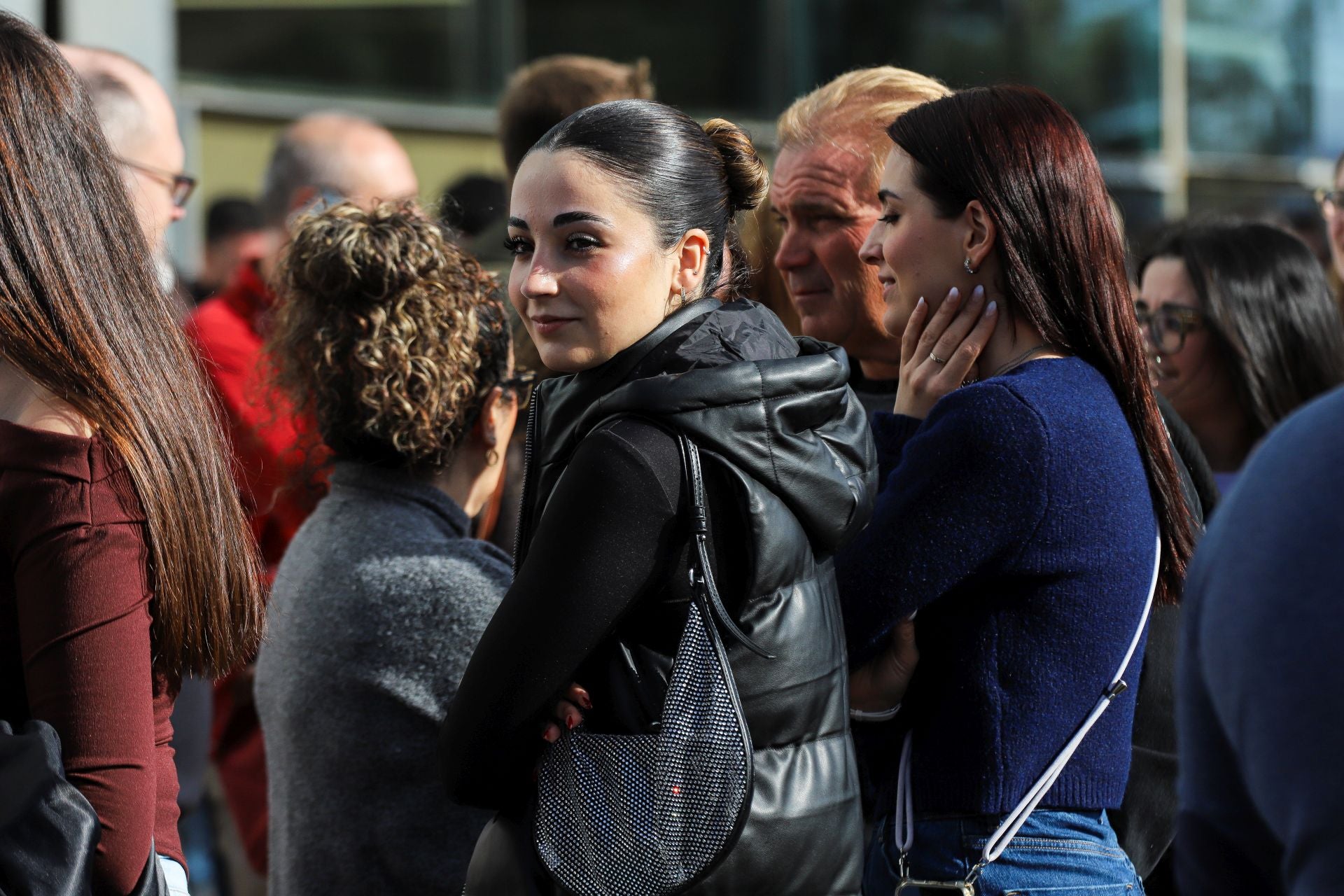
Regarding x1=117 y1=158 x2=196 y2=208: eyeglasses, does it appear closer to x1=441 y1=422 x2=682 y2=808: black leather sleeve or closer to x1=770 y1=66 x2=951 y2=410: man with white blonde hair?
x1=770 y1=66 x2=951 y2=410: man with white blonde hair

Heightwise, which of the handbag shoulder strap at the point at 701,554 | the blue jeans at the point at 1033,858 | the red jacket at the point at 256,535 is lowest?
the red jacket at the point at 256,535

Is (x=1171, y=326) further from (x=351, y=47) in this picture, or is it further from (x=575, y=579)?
(x=351, y=47)

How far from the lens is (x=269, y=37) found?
9.59 meters

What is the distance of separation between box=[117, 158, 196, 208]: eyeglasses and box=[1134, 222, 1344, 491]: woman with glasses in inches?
91.6

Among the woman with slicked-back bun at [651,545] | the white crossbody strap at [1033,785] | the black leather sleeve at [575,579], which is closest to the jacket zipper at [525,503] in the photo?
the woman with slicked-back bun at [651,545]

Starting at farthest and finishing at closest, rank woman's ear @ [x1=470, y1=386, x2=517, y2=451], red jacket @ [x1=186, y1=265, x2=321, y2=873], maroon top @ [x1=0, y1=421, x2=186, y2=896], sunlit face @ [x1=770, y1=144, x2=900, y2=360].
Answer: red jacket @ [x1=186, y1=265, x2=321, y2=873] → sunlit face @ [x1=770, y1=144, x2=900, y2=360] → woman's ear @ [x1=470, y1=386, x2=517, y2=451] → maroon top @ [x1=0, y1=421, x2=186, y2=896]

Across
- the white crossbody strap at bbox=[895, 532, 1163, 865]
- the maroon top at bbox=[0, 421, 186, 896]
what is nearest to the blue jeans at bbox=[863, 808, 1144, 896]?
the white crossbody strap at bbox=[895, 532, 1163, 865]

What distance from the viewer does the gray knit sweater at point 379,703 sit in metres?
2.34

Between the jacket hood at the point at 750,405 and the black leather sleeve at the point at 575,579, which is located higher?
the jacket hood at the point at 750,405

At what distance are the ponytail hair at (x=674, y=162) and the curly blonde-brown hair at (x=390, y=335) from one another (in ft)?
1.64

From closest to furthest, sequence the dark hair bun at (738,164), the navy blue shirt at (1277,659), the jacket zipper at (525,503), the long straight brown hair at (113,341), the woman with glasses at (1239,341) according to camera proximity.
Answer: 1. the navy blue shirt at (1277,659)
2. the long straight brown hair at (113,341)
3. the jacket zipper at (525,503)
4. the dark hair bun at (738,164)
5. the woman with glasses at (1239,341)

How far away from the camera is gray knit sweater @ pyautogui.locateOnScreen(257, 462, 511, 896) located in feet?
7.67

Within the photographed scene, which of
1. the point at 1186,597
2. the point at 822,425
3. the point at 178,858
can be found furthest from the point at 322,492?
the point at 1186,597

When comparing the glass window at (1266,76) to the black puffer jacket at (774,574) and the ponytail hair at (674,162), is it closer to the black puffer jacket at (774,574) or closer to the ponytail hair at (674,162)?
the ponytail hair at (674,162)
